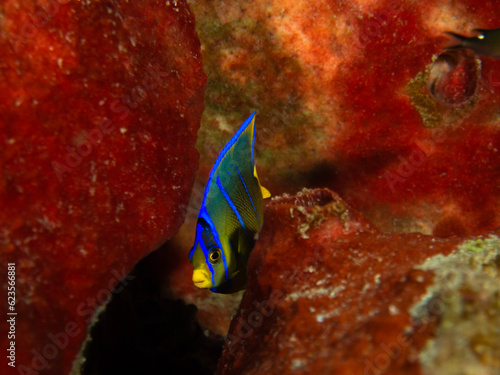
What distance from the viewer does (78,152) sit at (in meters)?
1.89

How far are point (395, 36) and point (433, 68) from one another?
16.3 inches

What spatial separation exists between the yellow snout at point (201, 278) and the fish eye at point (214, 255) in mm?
93

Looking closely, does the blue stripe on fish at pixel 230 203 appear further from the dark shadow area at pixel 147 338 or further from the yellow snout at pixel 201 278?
the dark shadow area at pixel 147 338

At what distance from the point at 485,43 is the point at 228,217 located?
7.08ft

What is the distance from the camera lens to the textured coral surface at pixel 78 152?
1714 mm

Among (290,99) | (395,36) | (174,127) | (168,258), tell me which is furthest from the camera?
(168,258)

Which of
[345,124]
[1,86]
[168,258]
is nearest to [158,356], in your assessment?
[168,258]

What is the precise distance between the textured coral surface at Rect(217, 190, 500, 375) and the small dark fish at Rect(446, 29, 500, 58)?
1.46m

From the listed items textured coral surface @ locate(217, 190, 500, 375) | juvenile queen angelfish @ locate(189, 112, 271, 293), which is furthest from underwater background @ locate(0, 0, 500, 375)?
juvenile queen angelfish @ locate(189, 112, 271, 293)

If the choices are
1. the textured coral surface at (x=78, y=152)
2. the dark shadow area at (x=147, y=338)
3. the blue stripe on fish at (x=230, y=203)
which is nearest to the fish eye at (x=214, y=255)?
the blue stripe on fish at (x=230, y=203)

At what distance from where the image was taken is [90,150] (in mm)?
1939

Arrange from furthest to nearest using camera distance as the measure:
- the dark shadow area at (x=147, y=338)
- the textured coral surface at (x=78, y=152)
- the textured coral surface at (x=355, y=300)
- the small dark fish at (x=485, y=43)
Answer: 1. the dark shadow area at (x=147, y=338)
2. the small dark fish at (x=485, y=43)
3. the textured coral surface at (x=78, y=152)
4. the textured coral surface at (x=355, y=300)

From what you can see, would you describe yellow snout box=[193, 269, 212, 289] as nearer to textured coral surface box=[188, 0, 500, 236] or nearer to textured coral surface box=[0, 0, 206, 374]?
textured coral surface box=[0, 0, 206, 374]

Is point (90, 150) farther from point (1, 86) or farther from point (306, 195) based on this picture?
point (306, 195)
